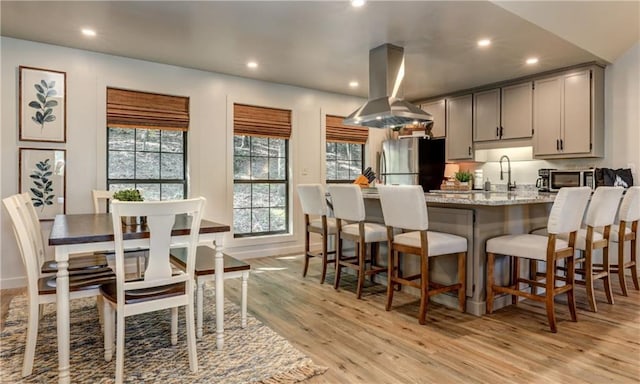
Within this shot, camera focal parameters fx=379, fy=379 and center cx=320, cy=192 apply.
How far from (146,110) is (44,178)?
4.14ft

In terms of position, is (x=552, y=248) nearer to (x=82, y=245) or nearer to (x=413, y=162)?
(x=82, y=245)

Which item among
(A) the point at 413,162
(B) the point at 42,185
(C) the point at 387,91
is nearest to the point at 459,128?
(A) the point at 413,162

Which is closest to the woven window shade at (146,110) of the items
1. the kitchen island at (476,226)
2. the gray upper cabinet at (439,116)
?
the kitchen island at (476,226)

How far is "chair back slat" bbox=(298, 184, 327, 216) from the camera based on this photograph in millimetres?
3832

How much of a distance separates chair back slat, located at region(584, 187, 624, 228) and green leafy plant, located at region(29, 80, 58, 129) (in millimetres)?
5053

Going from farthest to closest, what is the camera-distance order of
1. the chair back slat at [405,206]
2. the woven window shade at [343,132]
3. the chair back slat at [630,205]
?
the woven window shade at [343,132] → the chair back slat at [630,205] → the chair back slat at [405,206]

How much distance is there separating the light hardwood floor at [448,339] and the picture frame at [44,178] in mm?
866

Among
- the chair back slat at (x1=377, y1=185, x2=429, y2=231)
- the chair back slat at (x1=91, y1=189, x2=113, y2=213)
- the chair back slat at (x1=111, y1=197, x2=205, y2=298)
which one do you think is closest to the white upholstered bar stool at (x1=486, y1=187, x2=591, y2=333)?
the chair back slat at (x1=377, y1=185, x2=429, y2=231)

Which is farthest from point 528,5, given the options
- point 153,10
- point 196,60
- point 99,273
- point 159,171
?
point 159,171

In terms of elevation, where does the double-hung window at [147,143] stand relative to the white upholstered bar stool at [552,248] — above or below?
above

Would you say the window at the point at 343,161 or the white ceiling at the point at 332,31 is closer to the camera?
the white ceiling at the point at 332,31

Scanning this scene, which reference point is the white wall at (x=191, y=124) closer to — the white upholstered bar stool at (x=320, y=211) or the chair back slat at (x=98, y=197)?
the chair back slat at (x=98, y=197)

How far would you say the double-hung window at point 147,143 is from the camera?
433cm

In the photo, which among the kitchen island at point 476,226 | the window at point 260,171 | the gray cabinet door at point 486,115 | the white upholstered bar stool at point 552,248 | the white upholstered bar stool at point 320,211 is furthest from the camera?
the gray cabinet door at point 486,115
